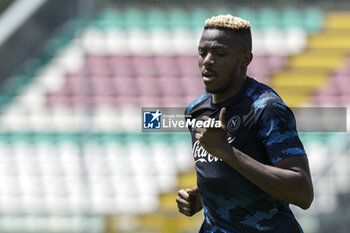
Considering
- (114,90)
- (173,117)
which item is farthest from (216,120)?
(114,90)

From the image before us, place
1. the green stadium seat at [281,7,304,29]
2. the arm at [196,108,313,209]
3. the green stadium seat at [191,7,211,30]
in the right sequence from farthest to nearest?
the green stadium seat at [281,7,304,29], the green stadium seat at [191,7,211,30], the arm at [196,108,313,209]

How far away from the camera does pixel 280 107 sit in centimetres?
239

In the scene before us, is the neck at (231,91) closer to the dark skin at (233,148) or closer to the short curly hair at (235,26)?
the dark skin at (233,148)

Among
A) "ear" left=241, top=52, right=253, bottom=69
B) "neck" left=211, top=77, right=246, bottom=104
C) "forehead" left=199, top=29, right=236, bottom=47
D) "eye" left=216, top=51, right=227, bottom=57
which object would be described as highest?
"forehead" left=199, top=29, right=236, bottom=47

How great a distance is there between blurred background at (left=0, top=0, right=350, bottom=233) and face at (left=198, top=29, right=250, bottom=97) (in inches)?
137

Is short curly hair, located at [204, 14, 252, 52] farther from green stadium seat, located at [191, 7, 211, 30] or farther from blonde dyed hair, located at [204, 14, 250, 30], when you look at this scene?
green stadium seat, located at [191, 7, 211, 30]

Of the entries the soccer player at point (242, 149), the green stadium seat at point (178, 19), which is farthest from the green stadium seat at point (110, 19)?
the soccer player at point (242, 149)

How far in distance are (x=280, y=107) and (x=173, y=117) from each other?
1.94 ft

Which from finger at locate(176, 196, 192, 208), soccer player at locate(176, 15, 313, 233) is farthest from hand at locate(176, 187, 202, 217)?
soccer player at locate(176, 15, 313, 233)

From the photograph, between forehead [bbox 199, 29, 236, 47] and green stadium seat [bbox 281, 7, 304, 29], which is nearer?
forehead [bbox 199, 29, 236, 47]

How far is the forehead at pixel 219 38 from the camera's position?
245 cm

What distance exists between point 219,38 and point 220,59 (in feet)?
0.24

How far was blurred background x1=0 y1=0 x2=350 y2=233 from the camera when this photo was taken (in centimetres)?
634

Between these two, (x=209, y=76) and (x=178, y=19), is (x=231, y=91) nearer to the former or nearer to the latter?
(x=209, y=76)
